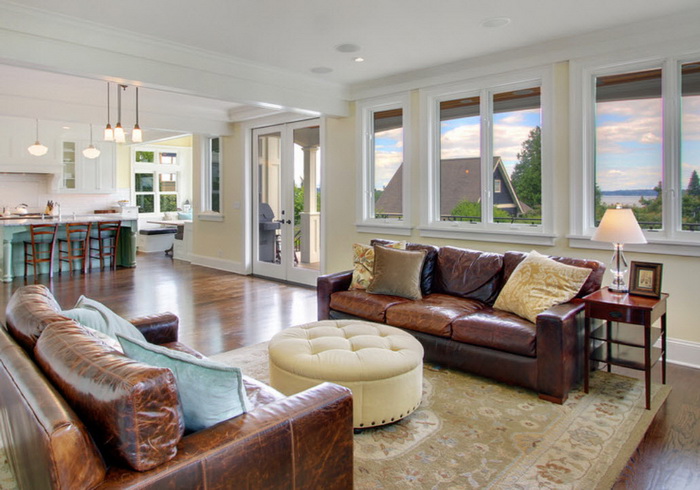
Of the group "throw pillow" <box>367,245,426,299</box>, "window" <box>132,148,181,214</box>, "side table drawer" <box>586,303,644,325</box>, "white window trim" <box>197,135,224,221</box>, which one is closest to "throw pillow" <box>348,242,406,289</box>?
"throw pillow" <box>367,245,426,299</box>

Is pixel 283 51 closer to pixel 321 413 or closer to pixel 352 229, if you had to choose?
pixel 352 229

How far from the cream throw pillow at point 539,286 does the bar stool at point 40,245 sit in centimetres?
713

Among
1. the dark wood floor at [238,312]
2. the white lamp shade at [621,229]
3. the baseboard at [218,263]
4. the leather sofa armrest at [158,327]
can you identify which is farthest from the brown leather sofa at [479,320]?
the baseboard at [218,263]

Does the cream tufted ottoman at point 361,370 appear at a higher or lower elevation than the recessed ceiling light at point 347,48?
lower

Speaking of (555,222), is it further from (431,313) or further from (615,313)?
(431,313)

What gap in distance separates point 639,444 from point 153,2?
4109 mm

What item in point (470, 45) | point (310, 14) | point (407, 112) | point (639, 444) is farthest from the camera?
point (407, 112)

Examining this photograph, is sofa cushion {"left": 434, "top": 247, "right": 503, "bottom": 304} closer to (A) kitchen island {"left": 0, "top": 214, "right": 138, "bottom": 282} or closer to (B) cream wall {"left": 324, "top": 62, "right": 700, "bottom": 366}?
(B) cream wall {"left": 324, "top": 62, "right": 700, "bottom": 366}

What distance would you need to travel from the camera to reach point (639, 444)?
2455 mm

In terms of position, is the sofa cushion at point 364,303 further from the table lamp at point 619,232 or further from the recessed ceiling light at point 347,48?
the recessed ceiling light at point 347,48

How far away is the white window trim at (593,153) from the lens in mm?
3730

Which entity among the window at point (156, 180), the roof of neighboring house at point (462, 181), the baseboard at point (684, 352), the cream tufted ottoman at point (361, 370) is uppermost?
the window at point (156, 180)

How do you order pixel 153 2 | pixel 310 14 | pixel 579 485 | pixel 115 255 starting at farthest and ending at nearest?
pixel 115 255
pixel 310 14
pixel 153 2
pixel 579 485

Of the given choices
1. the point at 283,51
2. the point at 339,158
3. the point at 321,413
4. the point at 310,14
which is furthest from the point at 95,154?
the point at 321,413
